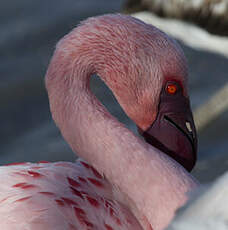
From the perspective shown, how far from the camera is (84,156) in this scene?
2.76 metres

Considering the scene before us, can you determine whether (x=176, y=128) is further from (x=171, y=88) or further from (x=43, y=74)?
(x=43, y=74)

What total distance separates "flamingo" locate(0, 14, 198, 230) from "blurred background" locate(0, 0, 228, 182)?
167cm

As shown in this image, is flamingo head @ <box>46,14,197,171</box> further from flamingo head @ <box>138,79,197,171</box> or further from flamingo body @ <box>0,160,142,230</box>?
flamingo body @ <box>0,160,142,230</box>

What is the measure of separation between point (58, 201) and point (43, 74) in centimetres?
319

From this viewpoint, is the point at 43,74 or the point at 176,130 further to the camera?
the point at 43,74

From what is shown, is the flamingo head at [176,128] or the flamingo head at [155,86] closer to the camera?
the flamingo head at [155,86]

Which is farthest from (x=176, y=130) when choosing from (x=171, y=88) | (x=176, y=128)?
(x=171, y=88)

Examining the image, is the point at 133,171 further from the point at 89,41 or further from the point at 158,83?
the point at 89,41

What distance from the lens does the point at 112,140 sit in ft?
8.93

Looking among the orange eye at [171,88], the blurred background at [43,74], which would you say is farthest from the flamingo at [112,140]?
the blurred background at [43,74]

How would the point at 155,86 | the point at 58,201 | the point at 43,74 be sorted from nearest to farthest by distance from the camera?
the point at 58,201 < the point at 155,86 < the point at 43,74

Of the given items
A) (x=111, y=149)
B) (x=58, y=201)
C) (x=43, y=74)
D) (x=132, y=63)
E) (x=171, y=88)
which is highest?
(x=132, y=63)

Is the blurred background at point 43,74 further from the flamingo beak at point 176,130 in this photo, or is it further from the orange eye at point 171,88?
the orange eye at point 171,88

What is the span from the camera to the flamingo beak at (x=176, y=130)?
282 centimetres
